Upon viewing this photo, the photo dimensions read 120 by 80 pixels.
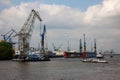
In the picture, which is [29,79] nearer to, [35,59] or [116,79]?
[116,79]

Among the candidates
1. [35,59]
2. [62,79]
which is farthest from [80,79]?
[35,59]

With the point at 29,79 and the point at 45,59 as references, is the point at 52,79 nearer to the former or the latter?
the point at 29,79

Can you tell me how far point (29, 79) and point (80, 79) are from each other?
10.3 metres

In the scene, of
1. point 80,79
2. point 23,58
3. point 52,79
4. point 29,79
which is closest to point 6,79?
point 29,79

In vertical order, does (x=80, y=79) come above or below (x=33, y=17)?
below

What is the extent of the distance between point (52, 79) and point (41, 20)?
436 feet

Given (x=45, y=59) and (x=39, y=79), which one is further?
(x=45, y=59)

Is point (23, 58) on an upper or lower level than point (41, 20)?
lower

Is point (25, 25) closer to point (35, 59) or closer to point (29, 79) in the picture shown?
point (35, 59)

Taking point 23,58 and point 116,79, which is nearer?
point 116,79

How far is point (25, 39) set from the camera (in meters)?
199

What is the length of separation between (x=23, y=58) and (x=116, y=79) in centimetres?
13009

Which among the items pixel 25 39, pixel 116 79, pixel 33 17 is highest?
pixel 33 17

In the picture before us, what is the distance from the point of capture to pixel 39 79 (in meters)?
68.2
